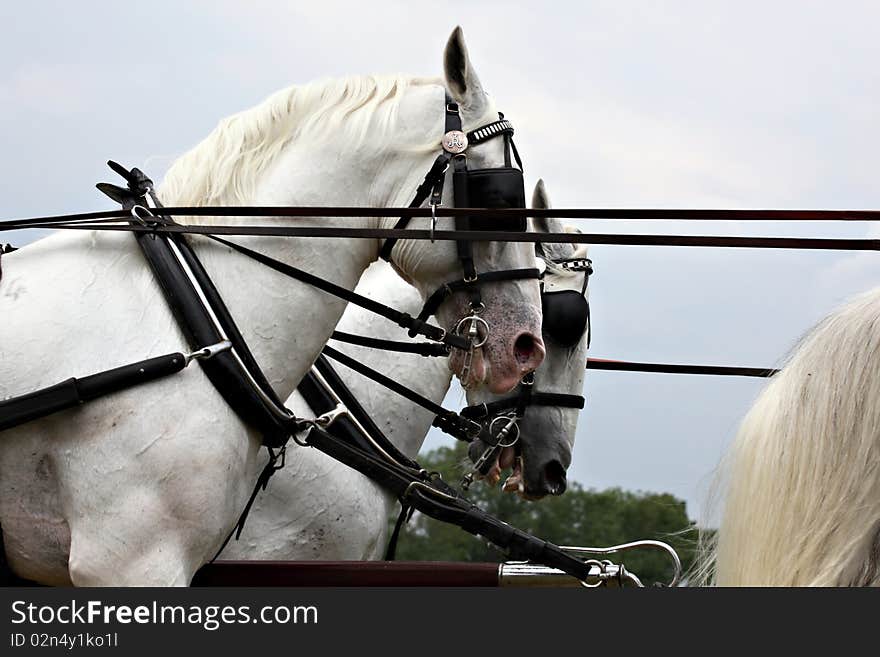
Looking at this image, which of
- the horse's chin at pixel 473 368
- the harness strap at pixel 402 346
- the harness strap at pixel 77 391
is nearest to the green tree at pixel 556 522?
the harness strap at pixel 402 346

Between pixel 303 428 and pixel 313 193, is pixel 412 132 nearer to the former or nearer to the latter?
pixel 313 193

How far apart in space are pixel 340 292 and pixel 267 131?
0.61 m

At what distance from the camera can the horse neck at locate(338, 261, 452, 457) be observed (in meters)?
5.58

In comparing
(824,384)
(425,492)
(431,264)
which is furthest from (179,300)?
(824,384)

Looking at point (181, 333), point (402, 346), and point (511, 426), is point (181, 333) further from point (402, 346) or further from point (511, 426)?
point (511, 426)

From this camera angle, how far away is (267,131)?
4.04m

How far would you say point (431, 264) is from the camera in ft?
13.3

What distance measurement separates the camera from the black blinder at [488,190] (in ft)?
12.9

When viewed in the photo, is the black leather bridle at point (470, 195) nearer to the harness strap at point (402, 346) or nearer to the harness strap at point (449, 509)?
the harness strap at point (449, 509)

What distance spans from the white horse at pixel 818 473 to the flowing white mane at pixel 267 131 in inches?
76.2

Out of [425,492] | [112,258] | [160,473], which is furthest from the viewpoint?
[425,492]

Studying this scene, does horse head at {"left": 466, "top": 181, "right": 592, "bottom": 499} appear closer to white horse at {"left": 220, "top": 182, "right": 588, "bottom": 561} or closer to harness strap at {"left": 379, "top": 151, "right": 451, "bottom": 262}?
white horse at {"left": 220, "top": 182, "right": 588, "bottom": 561}

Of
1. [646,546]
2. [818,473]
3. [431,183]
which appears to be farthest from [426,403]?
[818,473]

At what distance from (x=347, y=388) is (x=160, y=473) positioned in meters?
1.87
